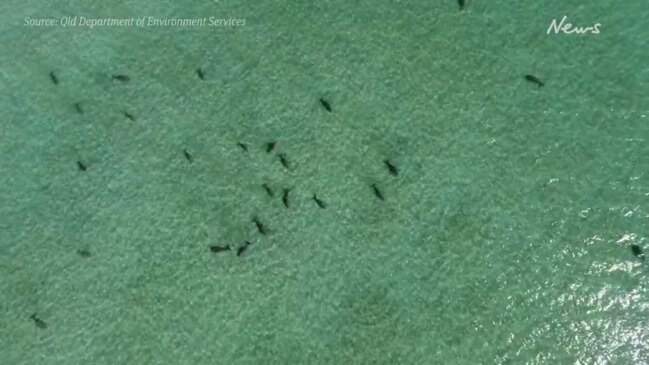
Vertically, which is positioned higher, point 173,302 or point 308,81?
point 308,81

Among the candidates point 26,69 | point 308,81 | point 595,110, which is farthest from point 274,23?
point 595,110

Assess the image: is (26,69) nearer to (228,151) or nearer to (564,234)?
(228,151)

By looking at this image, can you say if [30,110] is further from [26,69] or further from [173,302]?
[173,302]

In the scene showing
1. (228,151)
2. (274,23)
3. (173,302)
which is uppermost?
(274,23)

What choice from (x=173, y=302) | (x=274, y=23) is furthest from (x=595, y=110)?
(x=173, y=302)

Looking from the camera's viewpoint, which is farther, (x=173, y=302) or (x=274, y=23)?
(x=274, y=23)

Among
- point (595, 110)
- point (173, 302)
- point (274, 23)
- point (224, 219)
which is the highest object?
point (274, 23)
